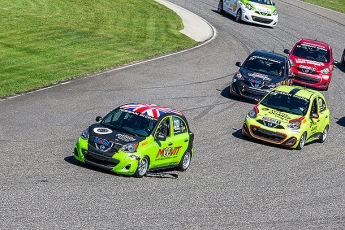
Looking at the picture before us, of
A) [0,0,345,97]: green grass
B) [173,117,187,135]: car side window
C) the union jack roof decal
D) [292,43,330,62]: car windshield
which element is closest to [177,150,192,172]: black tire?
[173,117,187,135]: car side window

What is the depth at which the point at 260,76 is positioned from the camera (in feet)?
93.0

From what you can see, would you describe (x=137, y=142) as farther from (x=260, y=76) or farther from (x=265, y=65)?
(x=265, y=65)

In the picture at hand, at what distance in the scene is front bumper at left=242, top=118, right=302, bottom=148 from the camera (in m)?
22.8

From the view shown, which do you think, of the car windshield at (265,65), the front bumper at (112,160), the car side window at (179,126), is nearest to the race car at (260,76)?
the car windshield at (265,65)

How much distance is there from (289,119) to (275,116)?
1.38 ft

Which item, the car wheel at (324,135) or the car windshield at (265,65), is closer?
the car wheel at (324,135)

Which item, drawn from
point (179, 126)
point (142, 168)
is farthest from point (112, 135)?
point (179, 126)

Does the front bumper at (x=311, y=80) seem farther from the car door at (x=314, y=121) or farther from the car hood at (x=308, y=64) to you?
the car door at (x=314, y=121)

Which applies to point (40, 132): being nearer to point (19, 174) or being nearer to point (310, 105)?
point (19, 174)

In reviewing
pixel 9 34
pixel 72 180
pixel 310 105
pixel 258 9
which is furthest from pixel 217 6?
pixel 72 180

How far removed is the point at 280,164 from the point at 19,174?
25.2 ft

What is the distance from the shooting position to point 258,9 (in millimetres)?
42906

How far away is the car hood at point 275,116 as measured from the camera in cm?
2303

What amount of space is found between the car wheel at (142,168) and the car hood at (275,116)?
6141mm
